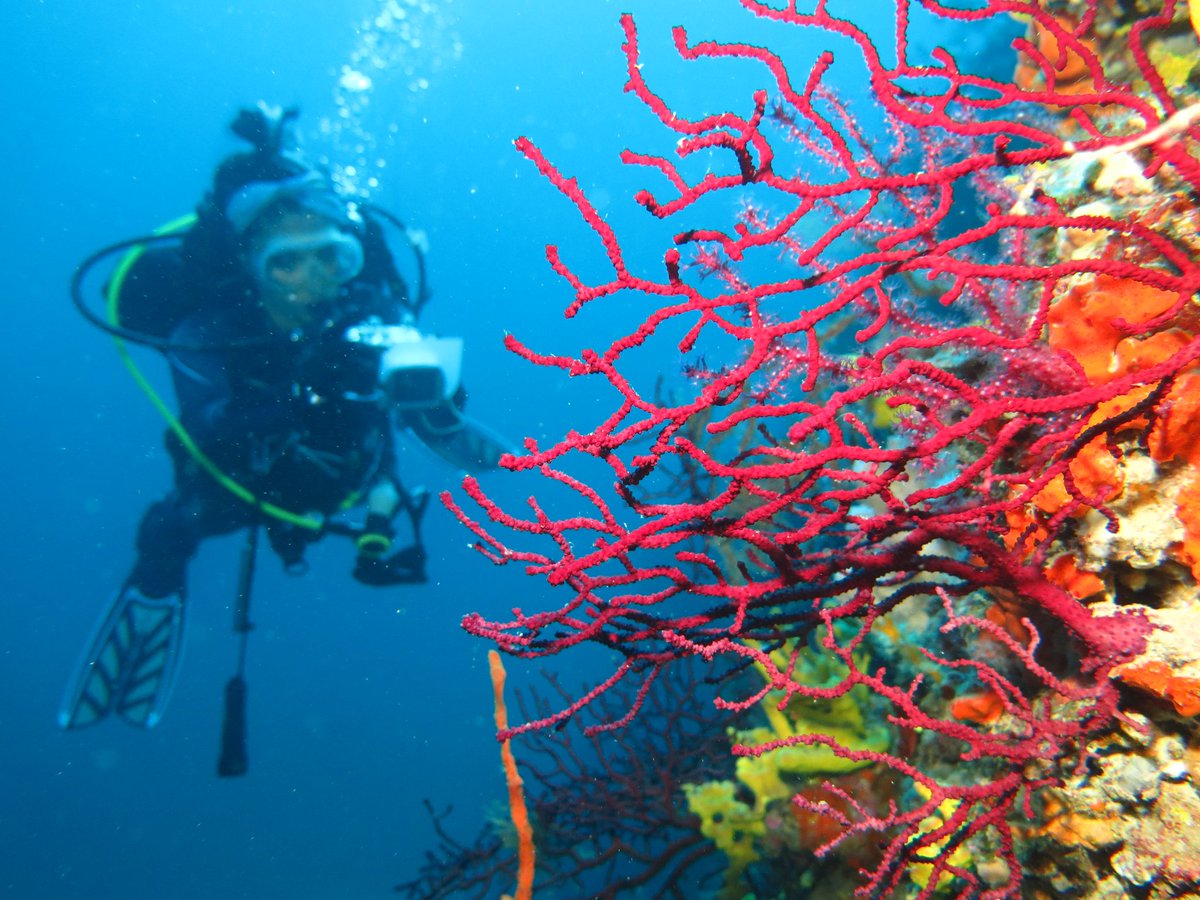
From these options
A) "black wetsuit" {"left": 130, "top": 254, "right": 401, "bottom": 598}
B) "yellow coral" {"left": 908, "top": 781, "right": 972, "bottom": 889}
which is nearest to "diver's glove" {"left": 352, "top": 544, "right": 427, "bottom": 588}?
"black wetsuit" {"left": 130, "top": 254, "right": 401, "bottom": 598}

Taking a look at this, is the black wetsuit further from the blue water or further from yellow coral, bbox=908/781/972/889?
the blue water

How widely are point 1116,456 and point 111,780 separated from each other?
4813cm

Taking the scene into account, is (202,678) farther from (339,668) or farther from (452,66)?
(452,66)

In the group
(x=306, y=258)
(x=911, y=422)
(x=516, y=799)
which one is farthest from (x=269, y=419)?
(x=911, y=422)

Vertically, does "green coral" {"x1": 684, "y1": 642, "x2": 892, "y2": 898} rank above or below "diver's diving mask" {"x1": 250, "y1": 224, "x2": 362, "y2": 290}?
below

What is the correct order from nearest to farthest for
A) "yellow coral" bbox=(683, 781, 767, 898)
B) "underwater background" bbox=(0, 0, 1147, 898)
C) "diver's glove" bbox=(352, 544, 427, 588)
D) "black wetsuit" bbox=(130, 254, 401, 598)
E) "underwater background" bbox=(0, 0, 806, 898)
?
"yellow coral" bbox=(683, 781, 767, 898), "black wetsuit" bbox=(130, 254, 401, 598), "diver's glove" bbox=(352, 544, 427, 588), "underwater background" bbox=(0, 0, 806, 898), "underwater background" bbox=(0, 0, 1147, 898)

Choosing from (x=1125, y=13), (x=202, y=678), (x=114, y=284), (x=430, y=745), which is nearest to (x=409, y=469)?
(x=202, y=678)

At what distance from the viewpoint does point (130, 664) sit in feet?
27.0

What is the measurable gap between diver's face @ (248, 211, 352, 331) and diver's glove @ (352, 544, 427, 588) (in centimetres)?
275

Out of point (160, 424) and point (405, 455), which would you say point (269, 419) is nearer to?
point (405, 455)

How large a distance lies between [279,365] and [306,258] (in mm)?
1196

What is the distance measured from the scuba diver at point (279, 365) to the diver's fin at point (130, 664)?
73 millimetres

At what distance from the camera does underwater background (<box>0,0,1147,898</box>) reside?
2931cm

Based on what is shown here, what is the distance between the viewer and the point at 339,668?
44781 mm
